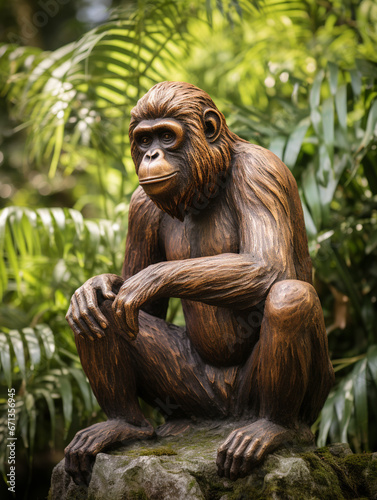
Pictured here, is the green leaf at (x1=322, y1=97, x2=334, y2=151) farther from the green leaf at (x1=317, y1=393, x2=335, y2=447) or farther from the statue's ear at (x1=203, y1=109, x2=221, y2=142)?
the green leaf at (x1=317, y1=393, x2=335, y2=447)

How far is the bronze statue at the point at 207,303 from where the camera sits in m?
1.65

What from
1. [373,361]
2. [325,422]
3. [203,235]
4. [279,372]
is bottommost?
[325,422]

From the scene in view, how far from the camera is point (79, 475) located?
1790 mm

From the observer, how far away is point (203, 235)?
6.21 ft

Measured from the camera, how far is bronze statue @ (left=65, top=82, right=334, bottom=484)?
1.65m

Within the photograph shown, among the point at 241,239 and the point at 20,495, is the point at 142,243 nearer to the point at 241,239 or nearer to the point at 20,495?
the point at 241,239

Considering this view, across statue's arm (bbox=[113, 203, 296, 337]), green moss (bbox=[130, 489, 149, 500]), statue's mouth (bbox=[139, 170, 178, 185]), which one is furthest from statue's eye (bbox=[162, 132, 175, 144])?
green moss (bbox=[130, 489, 149, 500])

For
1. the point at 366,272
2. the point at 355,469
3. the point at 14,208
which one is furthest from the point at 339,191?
the point at 355,469

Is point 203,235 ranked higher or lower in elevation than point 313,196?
higher

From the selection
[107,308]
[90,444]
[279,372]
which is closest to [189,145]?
[107,308]

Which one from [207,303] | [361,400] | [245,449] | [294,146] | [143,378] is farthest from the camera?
[294,146]

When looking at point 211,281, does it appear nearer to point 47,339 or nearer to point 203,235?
point 203,235

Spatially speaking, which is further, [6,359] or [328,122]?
[328,122]

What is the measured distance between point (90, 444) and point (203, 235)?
0.71m
